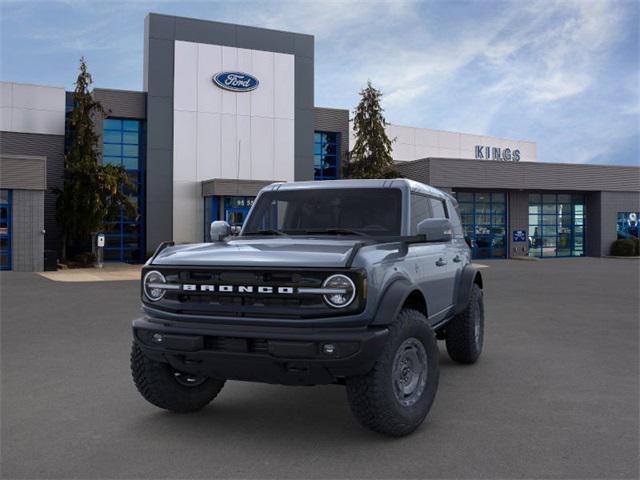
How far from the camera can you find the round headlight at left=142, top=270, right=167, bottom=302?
464 cm

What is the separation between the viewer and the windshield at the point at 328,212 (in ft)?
18.0

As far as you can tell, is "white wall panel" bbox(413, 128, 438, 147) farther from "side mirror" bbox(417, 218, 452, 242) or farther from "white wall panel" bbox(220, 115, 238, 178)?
"side mirror" bbox(417, 218, 452, 242)

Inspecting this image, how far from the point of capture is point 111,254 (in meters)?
30.5

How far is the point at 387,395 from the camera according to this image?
4242 mm

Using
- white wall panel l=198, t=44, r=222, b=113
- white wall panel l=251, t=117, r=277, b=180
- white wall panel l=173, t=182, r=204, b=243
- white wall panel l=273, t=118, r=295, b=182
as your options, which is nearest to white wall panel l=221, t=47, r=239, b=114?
white wall panel l=198, t=44, r=222, b=113

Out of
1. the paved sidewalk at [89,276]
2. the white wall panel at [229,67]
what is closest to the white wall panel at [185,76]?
the white wall panel at [229,67]

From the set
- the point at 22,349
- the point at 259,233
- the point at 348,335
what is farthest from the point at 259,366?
the point at 22,349

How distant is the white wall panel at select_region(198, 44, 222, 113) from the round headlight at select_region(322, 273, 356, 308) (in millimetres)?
28077

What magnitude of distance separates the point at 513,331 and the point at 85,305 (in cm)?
850

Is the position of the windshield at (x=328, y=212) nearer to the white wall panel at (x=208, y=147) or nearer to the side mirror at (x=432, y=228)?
the side mirror at (x=432, y=228)

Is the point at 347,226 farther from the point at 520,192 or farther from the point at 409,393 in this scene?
the point at 520,192

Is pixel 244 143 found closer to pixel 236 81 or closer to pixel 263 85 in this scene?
pixel 236 81

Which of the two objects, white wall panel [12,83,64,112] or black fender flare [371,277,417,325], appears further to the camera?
white wall panel [12,83,64,112]

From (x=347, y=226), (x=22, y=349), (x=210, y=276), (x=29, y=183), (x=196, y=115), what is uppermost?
(x=196, y=115)
